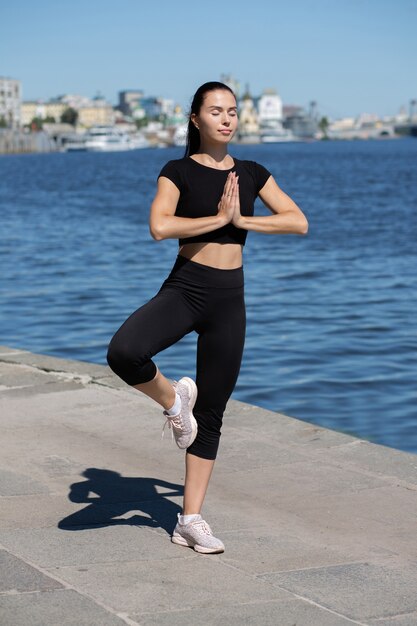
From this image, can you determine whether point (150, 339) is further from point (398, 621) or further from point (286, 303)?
point (286, 303)

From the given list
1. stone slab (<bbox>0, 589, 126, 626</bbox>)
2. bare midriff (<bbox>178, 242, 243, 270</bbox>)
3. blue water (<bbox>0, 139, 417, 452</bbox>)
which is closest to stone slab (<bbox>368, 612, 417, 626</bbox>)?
stone slab (<bbox>0, 589, 126, 626</bbox>)

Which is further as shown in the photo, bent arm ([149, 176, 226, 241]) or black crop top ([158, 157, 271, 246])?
black crop top ([158, 157, 271, 246])

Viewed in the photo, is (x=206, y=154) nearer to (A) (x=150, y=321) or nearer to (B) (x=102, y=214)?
(A) (x=150, y=321)

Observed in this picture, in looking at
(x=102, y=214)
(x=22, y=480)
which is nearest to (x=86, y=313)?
(x=22, y=480)

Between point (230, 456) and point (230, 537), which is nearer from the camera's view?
point (230, 537)

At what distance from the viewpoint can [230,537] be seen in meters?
4.76

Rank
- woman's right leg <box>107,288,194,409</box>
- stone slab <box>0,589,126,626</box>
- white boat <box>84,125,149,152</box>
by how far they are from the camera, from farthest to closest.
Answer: white boat <box>84,125,149,152</box>
woman's right leg <box>107,288,194,409</box>
stone slab <box>0,589,126,626</box>

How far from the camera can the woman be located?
4316mm

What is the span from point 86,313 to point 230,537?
11.3 meters

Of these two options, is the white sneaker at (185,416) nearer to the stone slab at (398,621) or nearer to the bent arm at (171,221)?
the bent arm at (171,221)

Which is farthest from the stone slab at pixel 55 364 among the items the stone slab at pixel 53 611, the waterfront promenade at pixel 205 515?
the stone slab at pixel 53 611

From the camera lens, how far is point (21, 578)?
406cm

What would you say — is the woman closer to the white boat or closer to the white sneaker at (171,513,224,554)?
the white sneaker at (171,513,224,554)

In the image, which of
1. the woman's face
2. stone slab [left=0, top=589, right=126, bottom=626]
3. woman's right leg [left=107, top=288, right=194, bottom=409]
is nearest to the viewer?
stone slab [left=0, top=589, right=126, bottom=626]
